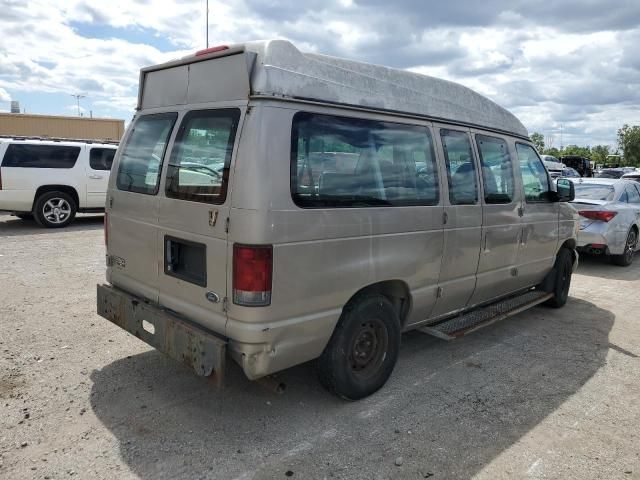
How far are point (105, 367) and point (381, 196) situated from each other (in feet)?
8.75

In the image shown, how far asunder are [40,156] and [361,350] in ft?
33.9

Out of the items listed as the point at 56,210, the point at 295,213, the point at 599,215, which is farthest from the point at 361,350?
the point at 56,210

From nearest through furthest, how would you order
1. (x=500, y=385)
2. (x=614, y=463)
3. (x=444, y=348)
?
(x=614, y=463), (x=500, y=385), (x=444, y=348)

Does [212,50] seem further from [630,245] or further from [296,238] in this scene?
[630,245]

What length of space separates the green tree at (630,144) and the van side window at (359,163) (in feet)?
224

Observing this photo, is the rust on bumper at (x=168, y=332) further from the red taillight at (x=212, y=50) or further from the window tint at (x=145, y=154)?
the red taillight at (x=212, y=50)

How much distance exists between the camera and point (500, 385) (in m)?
4.24

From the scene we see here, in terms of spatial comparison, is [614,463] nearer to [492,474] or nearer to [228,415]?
[492,474]

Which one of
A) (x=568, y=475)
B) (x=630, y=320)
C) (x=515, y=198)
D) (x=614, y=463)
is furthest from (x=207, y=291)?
(x=630, y=320)

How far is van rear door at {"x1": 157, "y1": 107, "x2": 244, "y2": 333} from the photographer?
319 cm

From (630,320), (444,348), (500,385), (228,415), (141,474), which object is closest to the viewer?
(141,474)

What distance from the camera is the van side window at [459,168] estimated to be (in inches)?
171

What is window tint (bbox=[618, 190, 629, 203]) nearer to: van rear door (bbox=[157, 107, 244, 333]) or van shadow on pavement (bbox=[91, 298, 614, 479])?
van shadow on pavement (bbox=[91, 298, 614, 479])

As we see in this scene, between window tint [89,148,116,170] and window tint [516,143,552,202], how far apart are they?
387 inches
